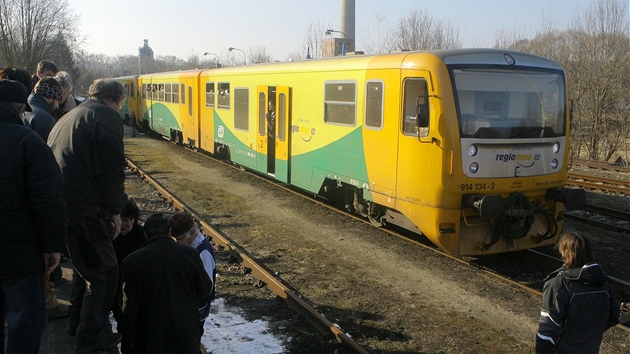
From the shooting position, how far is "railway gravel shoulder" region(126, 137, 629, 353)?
17.7ft

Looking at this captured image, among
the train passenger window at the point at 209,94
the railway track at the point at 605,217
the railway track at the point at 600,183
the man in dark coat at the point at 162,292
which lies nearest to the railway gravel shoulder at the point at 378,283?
the man in dark coat at the point at 162,292

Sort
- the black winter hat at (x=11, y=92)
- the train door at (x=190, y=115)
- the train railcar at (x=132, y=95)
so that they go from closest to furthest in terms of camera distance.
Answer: the black winter hat at (x=11, y=92), the train door at (x=190, y=115), the train railcar at (x=132, y=95)

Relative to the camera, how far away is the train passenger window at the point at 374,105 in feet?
27.6

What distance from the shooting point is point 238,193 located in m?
12.6

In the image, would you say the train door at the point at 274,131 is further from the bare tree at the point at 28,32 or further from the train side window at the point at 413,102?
the bare tree at the point at 28,32

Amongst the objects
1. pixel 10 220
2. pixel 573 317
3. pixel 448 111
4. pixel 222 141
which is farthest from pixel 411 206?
pixel 222 141

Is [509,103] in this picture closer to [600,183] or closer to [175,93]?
[600,183]

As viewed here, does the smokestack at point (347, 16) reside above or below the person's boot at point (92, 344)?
above

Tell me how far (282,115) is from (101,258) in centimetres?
806

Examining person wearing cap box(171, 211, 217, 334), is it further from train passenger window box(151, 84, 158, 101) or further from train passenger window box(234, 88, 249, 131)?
train passenger window box(151, 84, 158, 101)

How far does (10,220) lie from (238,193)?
30.6 ft

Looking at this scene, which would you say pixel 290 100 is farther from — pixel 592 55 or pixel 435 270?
pixel 592 55

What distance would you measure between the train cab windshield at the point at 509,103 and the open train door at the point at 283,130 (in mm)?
4828

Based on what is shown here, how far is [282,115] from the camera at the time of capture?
11.8 m
